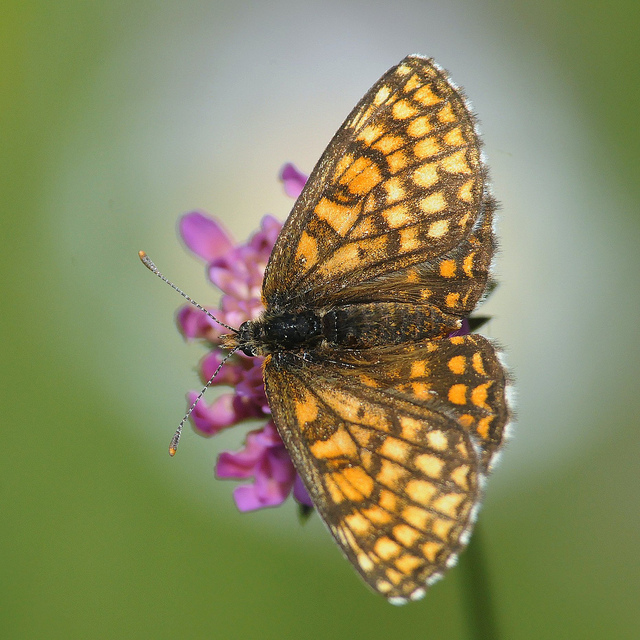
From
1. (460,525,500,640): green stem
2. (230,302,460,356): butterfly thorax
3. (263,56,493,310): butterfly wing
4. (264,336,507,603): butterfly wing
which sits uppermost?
(263,56,493,310): butterfly wing

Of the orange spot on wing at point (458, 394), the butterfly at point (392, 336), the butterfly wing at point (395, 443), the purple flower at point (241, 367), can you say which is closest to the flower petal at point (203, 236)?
the purple flower at point (241, 367)

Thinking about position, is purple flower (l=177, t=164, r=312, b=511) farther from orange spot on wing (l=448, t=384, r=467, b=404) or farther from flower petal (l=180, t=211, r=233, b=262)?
orange spot on wing (l=448, t=384, r=467, b=404)

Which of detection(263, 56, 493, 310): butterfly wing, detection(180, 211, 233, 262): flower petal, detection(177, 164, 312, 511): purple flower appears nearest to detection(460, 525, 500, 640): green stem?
detection(177, 164, 312, 511): purple flower

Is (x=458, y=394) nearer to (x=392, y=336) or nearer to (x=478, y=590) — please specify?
(x=392, y=336)

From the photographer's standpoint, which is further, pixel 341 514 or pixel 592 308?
pixel 592 308

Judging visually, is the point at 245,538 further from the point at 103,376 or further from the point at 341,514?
the point at 341,514

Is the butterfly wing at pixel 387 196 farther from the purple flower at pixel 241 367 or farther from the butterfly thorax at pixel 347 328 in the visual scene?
the purple flower at pixel 241 367

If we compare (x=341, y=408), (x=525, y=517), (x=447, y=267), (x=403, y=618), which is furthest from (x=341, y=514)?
(x=525, y=517)
